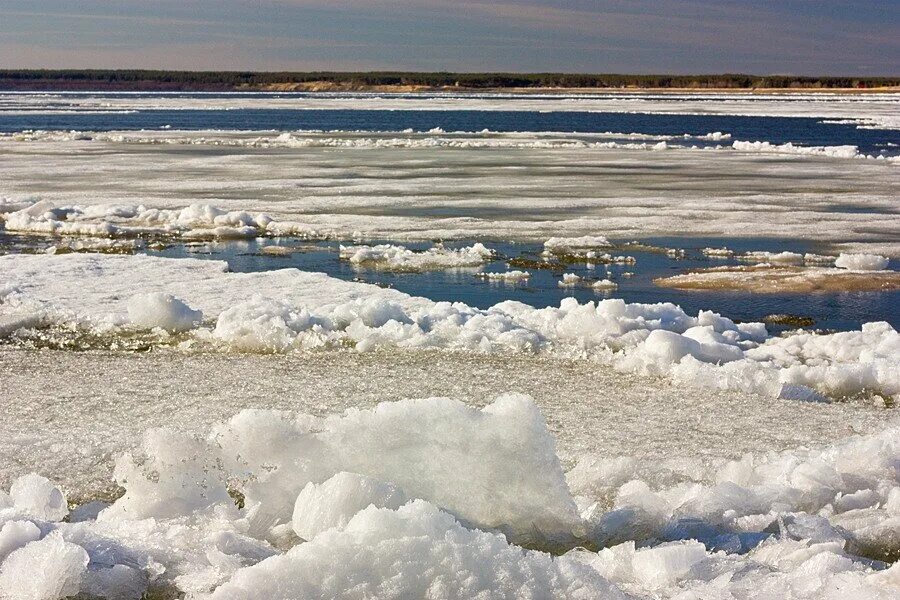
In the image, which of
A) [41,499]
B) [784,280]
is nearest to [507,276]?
[784,280]

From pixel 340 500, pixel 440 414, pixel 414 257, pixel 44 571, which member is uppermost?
pixel 440 414

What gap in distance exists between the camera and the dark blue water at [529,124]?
31656mm

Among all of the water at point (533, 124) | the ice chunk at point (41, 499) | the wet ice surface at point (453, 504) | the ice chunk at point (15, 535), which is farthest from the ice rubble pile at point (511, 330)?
the water at point (533, 124)

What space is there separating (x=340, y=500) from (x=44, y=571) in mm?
927

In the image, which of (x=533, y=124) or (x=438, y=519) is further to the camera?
(x=533, y=124)

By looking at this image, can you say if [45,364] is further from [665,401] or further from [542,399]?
[665,401]

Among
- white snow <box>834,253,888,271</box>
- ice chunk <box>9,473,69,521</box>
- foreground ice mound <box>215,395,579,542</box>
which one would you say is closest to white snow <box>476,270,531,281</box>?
white snow <box>834,253,888,271</box>

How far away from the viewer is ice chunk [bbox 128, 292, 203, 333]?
7.02 metres

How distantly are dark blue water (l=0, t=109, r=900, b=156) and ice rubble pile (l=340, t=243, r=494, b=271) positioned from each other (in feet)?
63.8

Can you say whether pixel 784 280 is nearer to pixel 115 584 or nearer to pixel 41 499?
pixel 41 499

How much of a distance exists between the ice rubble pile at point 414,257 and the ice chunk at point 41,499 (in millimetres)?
5627

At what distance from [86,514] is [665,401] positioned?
2.98m

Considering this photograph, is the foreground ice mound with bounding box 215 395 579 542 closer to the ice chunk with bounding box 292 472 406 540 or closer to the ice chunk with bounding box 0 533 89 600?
the ice chunk with bounding box 292 472 406 540

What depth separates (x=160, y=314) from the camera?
7.04 meters
